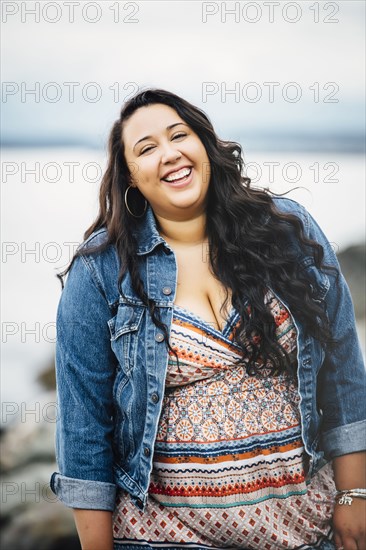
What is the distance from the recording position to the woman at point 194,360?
5.45 feet

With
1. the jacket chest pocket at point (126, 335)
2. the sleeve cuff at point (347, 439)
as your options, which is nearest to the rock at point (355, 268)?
the sleeve cuff at point (347, 439)

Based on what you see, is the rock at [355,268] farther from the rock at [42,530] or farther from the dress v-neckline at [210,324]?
the rock at [42,530]

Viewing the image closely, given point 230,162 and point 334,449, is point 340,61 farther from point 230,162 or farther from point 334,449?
point 334,449

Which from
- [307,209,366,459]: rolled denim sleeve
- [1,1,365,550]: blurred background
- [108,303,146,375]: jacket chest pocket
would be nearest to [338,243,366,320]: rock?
[1,1,365,550]: blurred background

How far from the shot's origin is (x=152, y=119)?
169 cm

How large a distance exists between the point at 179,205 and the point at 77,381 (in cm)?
50

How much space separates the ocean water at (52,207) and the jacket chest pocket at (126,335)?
548 millimetres

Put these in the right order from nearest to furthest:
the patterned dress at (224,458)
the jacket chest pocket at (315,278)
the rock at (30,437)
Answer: the patterned dress at (224,458) < the jacket chest pocket at (315,278) < the rock at (30,437)

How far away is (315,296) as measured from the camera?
1.75m

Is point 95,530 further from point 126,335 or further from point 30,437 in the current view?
point 30,437

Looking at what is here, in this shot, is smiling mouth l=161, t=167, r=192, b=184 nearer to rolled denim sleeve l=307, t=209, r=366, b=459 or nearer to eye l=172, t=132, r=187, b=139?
eye l=172, t=132, r=187, b=139

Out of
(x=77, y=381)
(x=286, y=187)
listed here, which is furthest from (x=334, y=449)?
(x=286, y=187)

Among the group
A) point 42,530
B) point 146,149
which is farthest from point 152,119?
point 42,530

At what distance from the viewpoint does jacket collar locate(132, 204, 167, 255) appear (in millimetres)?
1741
